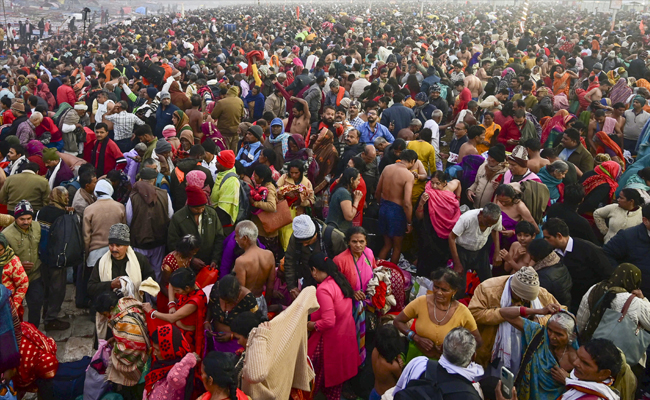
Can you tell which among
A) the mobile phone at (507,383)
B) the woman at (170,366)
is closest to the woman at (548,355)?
the mobile phone at (507,383)

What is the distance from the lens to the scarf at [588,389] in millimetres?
2494

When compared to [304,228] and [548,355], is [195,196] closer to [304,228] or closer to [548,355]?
[304,228]

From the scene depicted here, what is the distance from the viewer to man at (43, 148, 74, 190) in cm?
553

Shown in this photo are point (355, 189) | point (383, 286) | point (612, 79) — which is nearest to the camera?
point (383, 286)

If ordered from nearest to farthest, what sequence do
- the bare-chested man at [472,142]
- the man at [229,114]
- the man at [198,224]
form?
the man at [198,224] < the bare-chested man at [472,142] < the man at [229,114]

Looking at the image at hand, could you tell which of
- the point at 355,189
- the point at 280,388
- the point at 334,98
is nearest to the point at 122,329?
the point at 280,388

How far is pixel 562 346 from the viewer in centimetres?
292

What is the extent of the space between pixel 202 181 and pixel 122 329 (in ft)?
6.86

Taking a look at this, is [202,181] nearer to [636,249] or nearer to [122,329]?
[122,329]

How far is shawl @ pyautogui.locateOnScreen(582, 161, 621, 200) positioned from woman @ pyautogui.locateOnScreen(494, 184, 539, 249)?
1.19m

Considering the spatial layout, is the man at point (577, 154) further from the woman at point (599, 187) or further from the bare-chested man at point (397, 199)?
the bare-chested man at point (397, 199)

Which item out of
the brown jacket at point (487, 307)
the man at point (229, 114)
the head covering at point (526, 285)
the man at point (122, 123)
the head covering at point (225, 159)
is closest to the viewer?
the head covering at point (526, 285)

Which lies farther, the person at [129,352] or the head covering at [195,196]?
the head covering at [195,196]

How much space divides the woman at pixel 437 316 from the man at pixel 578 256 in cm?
107
